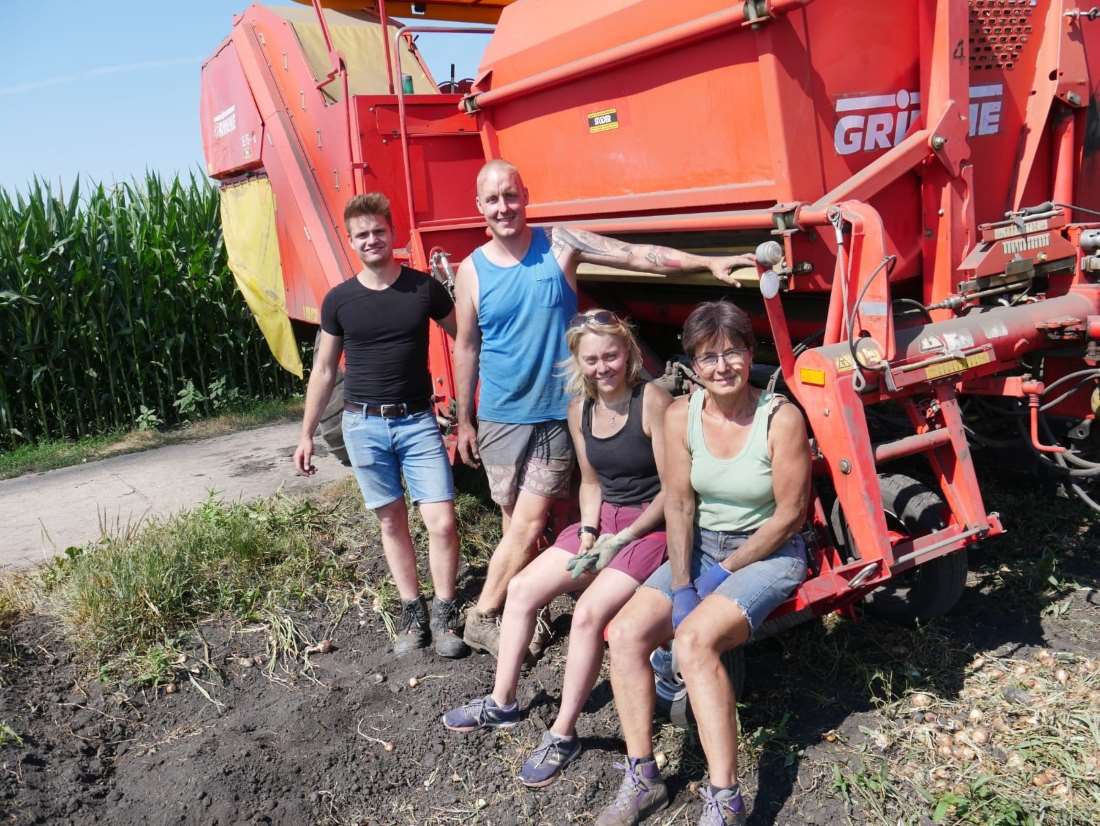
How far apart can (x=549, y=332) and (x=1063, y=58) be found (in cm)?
200

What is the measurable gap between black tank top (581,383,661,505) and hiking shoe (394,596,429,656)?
104 cm

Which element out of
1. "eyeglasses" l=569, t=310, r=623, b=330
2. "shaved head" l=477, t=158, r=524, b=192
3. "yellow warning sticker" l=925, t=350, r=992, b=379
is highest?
"shaved head" l=477, t=158, r=524, b=192

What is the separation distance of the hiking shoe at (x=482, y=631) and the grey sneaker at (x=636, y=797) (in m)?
0.92

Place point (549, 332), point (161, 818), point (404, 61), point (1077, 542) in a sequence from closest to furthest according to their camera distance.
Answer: point (161, 818), point (549, 332), point (1077, 542), point (404, 61)

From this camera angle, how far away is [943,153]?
311 centimetres

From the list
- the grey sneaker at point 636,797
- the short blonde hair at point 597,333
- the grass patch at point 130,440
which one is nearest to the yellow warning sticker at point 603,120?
the short blonde hair at point 597,333

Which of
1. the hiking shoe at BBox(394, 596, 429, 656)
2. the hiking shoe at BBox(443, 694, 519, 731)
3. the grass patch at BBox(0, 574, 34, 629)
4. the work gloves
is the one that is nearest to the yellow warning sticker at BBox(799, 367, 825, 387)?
the work gloves

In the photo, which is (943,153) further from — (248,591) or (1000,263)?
(248,591)

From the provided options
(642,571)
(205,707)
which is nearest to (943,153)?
(642,571)

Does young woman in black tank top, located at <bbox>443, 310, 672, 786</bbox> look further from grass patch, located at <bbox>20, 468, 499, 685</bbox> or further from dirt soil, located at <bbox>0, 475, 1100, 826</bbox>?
grass patch, located at <bbox>20, 468, 499, 685</bbox>

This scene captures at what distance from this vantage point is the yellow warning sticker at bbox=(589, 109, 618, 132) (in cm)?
364

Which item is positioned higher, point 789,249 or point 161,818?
point 789,249

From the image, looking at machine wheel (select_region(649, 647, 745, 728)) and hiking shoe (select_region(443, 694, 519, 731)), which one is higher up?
machine wheel (select_region(649, 647, 745, 728))

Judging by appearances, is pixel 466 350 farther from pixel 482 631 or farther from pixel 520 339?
pixel 482 631
